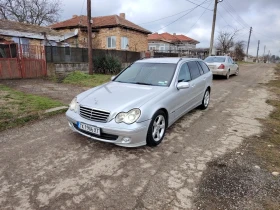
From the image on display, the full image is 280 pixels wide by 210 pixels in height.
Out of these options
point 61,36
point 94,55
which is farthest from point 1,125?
point 61,36

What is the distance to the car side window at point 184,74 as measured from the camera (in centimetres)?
472

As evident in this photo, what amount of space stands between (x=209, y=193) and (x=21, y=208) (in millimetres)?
2209

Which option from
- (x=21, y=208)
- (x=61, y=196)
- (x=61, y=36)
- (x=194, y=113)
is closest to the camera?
(x=21, y=208)

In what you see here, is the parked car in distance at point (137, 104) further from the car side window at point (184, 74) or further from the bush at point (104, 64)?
the bush at point (104, 64)

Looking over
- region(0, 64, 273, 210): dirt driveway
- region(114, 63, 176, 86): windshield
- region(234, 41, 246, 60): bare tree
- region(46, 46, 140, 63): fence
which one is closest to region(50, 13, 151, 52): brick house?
region(46, 46, 140, 63): fence

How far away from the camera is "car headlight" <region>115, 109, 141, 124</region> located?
11.0 ft

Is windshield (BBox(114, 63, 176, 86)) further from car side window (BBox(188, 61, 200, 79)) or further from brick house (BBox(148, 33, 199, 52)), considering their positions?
brick house (BBox(148, 33, 199, 52))

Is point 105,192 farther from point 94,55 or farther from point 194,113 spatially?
point 94,55

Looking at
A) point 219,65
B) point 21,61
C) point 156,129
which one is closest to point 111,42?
point 21,61

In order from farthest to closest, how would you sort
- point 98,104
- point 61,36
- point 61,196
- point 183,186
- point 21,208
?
point 61,36 < point 98,104 < point 183,186 < point 61,196 < point 21,208

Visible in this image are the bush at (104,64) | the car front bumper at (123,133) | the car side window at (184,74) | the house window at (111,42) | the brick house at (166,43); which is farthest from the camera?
the brick house at (166,43)

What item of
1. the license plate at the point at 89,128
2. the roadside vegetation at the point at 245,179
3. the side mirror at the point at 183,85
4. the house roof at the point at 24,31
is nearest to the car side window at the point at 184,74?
the side mirror at the point at 183,85

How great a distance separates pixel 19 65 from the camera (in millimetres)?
11086

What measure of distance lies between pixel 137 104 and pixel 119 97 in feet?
1.49
